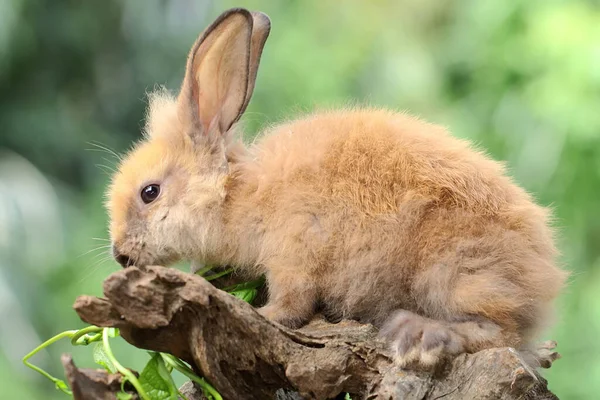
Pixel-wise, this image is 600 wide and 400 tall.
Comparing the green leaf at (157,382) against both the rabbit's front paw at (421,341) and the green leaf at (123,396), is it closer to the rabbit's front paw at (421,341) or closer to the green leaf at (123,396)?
the green leaf at (123,396)

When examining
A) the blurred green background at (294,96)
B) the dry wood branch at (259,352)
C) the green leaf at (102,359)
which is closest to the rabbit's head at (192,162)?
the green leaf at (102,359)

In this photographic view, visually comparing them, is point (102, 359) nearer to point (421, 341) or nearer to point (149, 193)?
point (149, 193)

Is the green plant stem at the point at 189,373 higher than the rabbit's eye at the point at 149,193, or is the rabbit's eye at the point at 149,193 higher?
the rabbit's eye at the point at 149,193

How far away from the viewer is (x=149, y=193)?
6.16 feet

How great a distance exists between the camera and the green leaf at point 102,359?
1.49 meters

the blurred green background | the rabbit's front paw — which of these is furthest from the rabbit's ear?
the blurred green background

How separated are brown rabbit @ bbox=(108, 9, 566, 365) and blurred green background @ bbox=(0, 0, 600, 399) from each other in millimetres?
1093

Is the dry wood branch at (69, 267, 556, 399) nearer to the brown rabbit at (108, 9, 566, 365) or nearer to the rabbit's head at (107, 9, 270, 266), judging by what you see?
the brown rabbit at (108, 9, 566, 365)

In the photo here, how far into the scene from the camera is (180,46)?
4211 mm

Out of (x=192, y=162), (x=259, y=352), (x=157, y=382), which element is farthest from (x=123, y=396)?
(x=192, y=162)

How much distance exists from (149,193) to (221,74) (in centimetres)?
32

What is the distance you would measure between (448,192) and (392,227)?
5.1 inches

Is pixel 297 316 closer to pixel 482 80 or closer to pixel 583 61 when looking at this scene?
pixel 583 61

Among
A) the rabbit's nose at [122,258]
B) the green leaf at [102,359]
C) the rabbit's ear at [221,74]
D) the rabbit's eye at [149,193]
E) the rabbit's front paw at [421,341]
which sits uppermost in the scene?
the rabbit's ear at [221,74]
